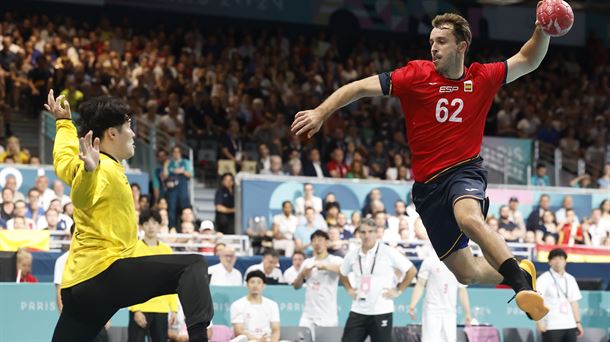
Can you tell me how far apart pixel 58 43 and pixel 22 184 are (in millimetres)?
5570

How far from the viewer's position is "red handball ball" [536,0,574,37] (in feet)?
28.4

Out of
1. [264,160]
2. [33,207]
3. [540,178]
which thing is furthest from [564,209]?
[33,207]

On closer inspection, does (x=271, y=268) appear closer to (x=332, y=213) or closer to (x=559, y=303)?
(x=332, y=213)

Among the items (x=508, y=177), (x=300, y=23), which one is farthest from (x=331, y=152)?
(x=300, y=23)

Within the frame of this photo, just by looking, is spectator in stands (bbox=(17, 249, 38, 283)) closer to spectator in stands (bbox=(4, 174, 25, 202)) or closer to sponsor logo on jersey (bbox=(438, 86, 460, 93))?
spectator in stands (bbox=(4, 174, 25, 202))

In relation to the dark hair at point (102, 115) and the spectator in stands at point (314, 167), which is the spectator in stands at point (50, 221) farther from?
the dark hair at point (102, 115)

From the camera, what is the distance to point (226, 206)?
20.7 m

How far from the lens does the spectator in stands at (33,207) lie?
59.4 feet

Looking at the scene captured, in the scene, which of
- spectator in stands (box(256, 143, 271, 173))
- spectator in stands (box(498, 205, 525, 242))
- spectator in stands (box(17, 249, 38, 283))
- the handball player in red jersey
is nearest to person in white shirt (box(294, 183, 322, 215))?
spectator in stands (box(256, 143, 271, 173))

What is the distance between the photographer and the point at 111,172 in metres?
7.28

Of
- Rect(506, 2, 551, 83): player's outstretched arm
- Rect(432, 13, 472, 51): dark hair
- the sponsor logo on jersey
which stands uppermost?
Rect(432, 13, 472, 51): dark hair

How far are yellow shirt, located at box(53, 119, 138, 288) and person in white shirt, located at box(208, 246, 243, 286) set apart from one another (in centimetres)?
863

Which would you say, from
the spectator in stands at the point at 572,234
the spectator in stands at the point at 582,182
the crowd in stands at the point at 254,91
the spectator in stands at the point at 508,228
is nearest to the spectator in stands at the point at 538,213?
the spectator in stands at the point at 572,234

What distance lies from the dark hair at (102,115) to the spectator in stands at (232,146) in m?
14.9
